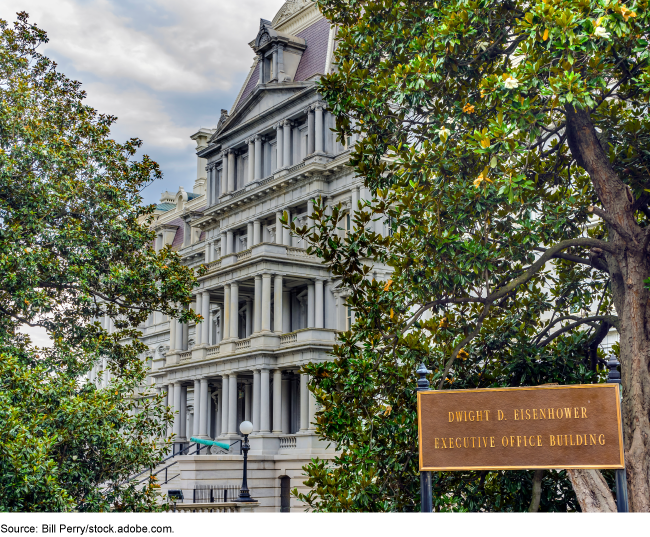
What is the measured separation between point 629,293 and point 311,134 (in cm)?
3073

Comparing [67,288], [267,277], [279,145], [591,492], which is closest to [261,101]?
[279,145]

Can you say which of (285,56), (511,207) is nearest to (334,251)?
(511,207)

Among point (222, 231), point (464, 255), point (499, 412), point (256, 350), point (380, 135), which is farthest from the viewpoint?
point (222, 231)

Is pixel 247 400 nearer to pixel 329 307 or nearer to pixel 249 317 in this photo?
pixel 249 317

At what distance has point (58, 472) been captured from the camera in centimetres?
Answer: 1298

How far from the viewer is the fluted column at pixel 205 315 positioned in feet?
142

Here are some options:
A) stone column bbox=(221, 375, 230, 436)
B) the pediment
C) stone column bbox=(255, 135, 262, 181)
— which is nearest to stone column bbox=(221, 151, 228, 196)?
the pediment

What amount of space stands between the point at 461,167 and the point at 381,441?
4753 mm

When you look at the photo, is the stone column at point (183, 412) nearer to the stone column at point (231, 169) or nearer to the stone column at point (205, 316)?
the stone column at point (205, 316)

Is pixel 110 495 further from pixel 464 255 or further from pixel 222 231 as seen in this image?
→ pixel 222 231

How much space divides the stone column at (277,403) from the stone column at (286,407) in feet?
A: 6.19

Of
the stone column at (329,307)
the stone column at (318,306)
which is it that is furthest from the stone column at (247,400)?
the stone column at (318,306)

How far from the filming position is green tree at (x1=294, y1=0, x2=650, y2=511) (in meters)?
11.2

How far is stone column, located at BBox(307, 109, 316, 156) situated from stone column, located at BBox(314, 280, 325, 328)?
7.31m
